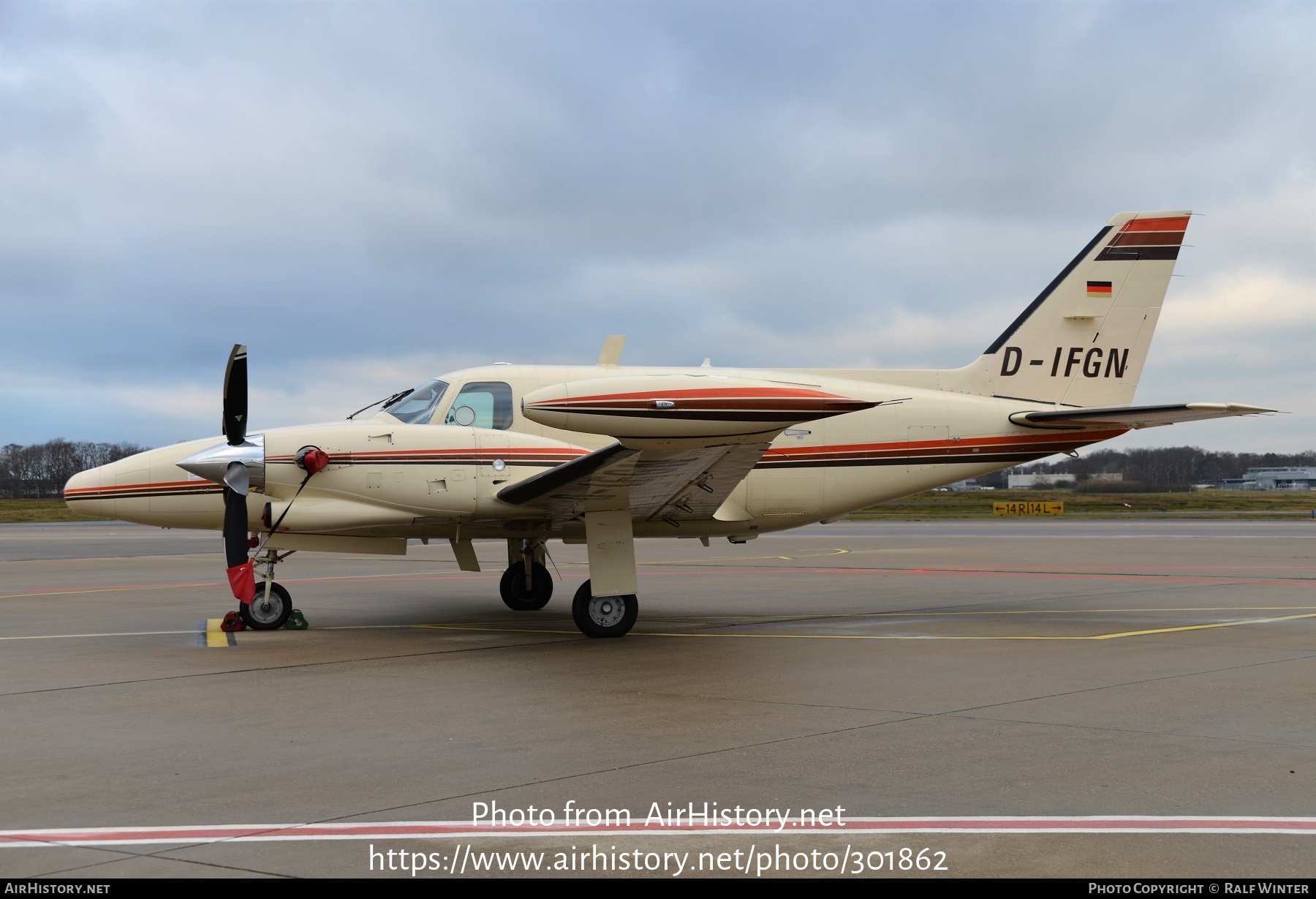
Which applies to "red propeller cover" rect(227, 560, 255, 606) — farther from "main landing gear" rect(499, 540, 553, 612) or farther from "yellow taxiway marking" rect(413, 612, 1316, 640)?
"main landing gear" rect(499, 540, 553, 612)

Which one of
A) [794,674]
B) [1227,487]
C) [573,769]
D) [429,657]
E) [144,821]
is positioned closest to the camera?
[144,821]

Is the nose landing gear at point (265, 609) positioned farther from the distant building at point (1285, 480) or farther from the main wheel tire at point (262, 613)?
the distant building at point (1285, 480)

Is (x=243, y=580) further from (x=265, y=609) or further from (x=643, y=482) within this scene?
(x=643, y=482)

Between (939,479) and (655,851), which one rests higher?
(939,479)

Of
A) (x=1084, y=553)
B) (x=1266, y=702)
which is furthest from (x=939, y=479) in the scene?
(x=1084, y=553)

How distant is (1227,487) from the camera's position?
12788 cm

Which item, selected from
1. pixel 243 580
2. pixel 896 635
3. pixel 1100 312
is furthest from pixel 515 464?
pixel 1100 312

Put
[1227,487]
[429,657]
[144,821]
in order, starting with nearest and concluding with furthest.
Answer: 1. [144,821]
2. [429,657]
3. [1227,487]

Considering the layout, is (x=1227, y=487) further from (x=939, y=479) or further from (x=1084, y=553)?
(x=939, y=479)

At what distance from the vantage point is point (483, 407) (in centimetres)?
1267

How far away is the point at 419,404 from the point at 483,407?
0.76m

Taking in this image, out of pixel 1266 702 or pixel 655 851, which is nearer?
pixel 655 851

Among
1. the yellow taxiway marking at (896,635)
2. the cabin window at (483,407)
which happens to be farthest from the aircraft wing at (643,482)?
the yellow taxiway marking at (896,635)
